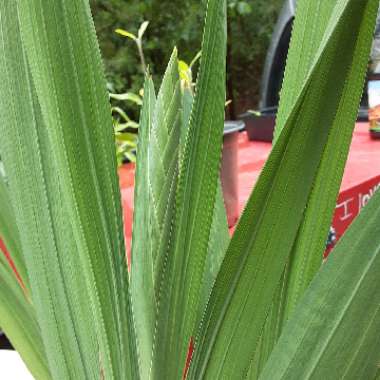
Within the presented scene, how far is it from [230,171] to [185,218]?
2.37ft

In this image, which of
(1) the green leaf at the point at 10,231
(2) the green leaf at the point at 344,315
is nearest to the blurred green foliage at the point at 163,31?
(1) the green leaf at the point at 10,231

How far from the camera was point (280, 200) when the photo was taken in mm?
226

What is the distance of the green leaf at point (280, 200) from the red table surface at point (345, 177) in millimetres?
658

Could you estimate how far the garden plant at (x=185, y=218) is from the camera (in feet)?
0.65

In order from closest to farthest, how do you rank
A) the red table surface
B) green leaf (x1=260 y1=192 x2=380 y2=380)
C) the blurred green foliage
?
1. green leaf (x1=260 y1=192 x2=380 y2=380)
2. the red table surface
3. the blurred green foliage

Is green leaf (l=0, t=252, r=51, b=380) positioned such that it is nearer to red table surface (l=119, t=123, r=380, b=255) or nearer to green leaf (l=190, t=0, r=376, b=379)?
green leaf (l=190, t=0, r=376, b=379)

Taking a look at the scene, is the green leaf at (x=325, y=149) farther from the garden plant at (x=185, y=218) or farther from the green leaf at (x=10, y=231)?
the green leaf at (x=10, y=231)

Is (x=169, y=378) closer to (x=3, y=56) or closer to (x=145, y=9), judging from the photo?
(x=3, y=56)

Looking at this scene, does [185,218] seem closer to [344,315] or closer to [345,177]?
[344,315]

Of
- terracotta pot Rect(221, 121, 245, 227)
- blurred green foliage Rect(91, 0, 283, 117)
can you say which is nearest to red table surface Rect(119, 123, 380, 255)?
terracotta pot Rect(221, 121, 245, 227)

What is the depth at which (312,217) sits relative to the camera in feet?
0.88

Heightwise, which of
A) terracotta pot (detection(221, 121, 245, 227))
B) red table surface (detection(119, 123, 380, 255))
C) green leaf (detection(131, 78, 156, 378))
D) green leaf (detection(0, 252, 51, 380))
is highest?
green leaf (detection(131, 78, 156, 378))

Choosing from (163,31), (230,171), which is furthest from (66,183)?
(163,31)

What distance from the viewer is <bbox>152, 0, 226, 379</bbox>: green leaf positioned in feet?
0.78
